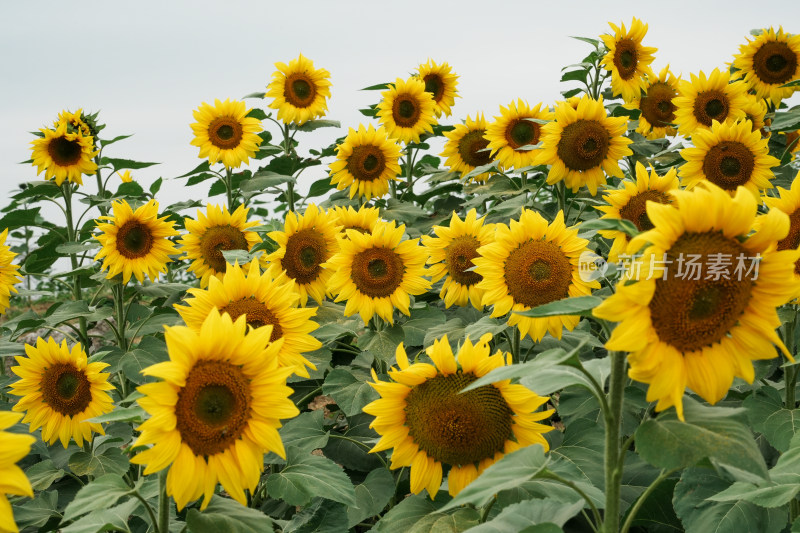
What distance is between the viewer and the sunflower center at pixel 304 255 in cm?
325

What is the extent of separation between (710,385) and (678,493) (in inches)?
39.2

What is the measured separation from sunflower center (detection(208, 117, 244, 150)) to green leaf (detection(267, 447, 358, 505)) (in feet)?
9.86

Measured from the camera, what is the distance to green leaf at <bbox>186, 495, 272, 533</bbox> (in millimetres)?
1624

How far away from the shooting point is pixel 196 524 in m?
1.62

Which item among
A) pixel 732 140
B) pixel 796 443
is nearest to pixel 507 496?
pixel 796 443

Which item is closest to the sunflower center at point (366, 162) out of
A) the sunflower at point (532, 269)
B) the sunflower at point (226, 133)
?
the sunflower at point (226, 133)

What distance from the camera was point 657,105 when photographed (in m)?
4.81

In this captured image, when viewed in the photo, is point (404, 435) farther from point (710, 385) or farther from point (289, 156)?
point (289, 156)

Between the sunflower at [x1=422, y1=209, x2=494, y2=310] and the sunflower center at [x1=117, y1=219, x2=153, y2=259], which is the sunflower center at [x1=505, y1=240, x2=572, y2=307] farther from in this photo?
the sunflower center at [x1=117, y1=219, x2=153, y2=259]

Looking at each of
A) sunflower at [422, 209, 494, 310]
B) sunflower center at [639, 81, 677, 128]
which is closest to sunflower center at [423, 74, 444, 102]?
sunflower center at [639, 81, 677, 128]

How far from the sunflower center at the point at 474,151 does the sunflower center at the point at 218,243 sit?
179 cm

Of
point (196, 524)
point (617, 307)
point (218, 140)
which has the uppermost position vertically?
point (218, 140)

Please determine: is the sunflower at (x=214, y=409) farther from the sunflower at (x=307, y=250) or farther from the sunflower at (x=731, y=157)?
the sunflower at (x=731, y=157)

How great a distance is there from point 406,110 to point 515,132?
112 centimetres
